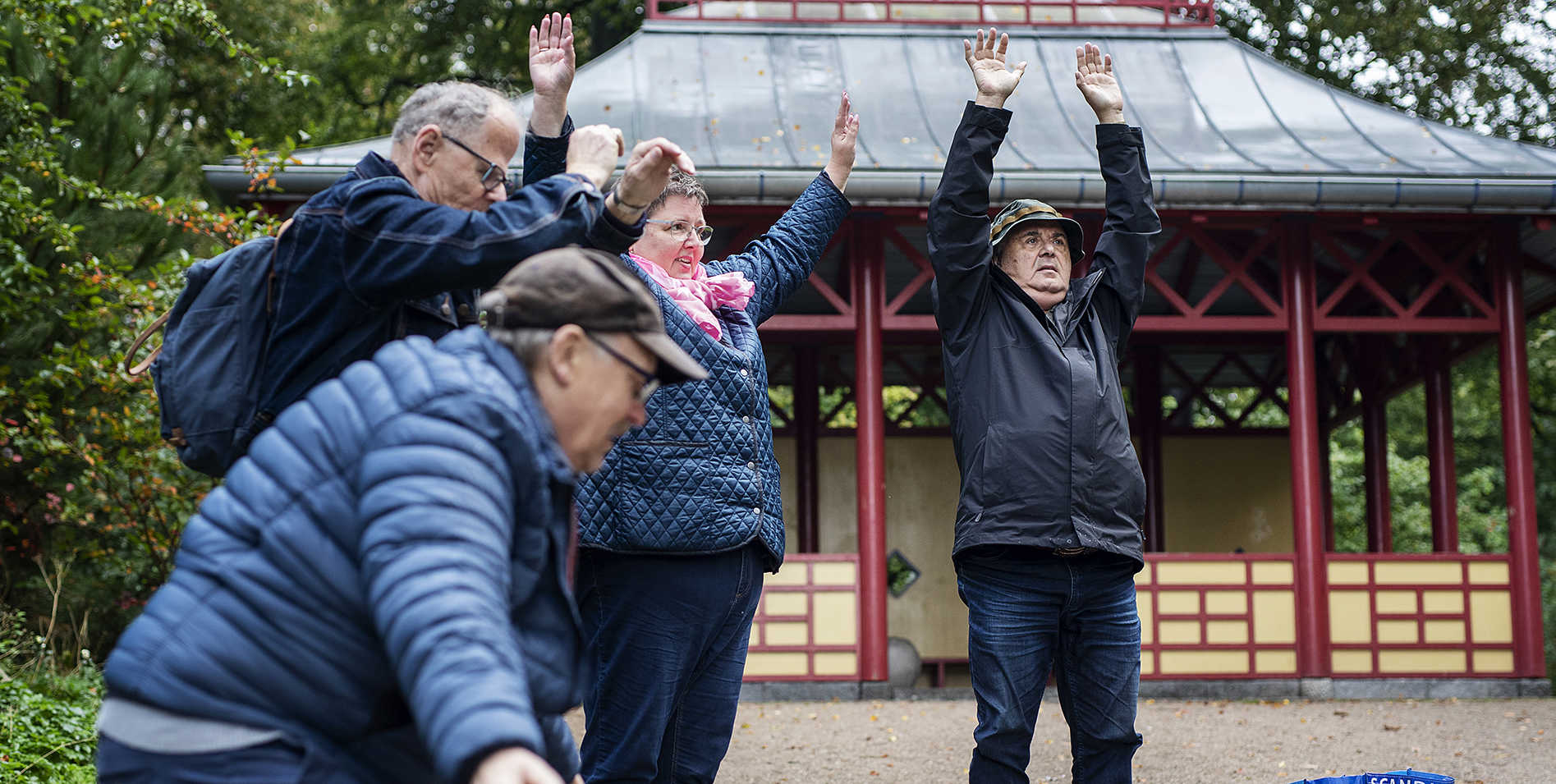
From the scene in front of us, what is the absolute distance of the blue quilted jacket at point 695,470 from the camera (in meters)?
3.01

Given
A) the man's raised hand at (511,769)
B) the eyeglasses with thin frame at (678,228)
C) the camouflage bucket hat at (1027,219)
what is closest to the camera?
→ the man's raised hand at (511,769)

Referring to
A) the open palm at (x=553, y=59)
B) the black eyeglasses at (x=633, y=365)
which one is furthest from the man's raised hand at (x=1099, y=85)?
the black eyeglasses at (x=633, y=365)

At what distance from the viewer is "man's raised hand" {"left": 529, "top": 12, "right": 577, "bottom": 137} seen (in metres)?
2.99

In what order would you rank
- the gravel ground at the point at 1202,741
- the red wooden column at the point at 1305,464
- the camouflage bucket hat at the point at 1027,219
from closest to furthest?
the camouflage bucket hat at the point at 1027,219 → the gravel ground at the point at 1202,741 → the red wooden column at the point at 1305,464

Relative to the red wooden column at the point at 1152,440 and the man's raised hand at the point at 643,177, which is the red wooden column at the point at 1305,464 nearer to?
the red wooden column at the point at 1152,440

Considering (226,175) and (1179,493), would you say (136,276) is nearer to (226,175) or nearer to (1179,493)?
(226,175)

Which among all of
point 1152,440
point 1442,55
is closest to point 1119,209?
point 1152,440

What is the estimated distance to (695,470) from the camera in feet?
10.1

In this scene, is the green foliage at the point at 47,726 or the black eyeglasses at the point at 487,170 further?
the green foliage at the point at 47,726

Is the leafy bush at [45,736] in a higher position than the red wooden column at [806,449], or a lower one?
lower

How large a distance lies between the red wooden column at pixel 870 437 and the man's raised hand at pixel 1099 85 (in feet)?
16.4

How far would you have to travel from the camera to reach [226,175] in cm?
795

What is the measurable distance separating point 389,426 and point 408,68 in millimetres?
19258

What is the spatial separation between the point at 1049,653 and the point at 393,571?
237 centimetres
